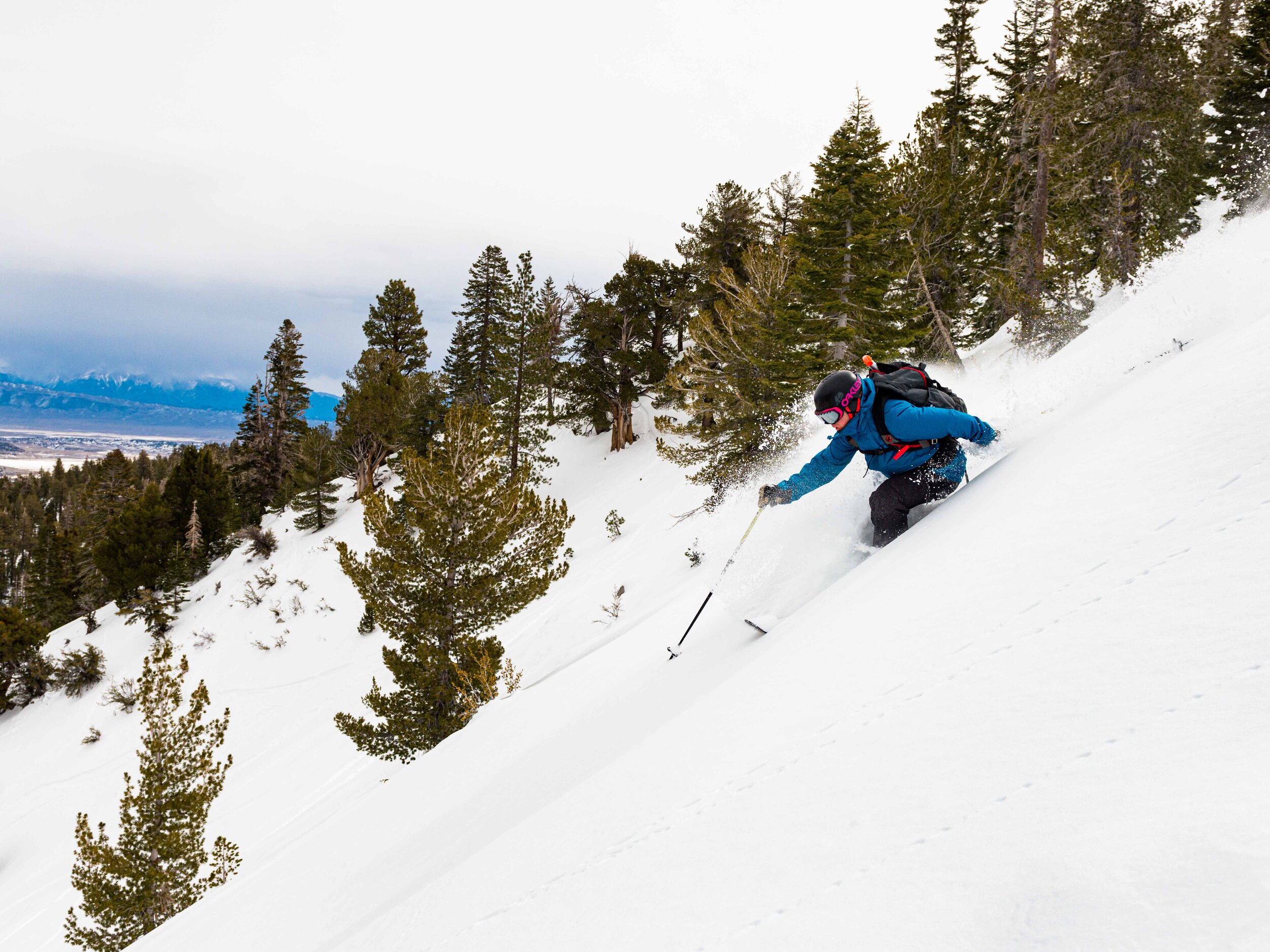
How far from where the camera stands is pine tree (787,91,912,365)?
1662cm

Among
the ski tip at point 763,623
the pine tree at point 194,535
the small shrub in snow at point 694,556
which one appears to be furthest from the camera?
the pine tree at point 194,535

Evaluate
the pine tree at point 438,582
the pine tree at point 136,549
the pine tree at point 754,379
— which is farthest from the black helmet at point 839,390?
the pine tree at point 136,549

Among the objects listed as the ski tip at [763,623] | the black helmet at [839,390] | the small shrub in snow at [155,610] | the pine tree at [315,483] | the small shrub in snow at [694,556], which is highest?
the pine tree at [315,483]

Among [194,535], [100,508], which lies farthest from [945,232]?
[100,508]

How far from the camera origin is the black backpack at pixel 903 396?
4.23m

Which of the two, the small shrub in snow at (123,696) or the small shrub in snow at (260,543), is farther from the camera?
the small shrub in snow at (260,543)

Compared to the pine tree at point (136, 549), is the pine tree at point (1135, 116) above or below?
below

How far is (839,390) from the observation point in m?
4.16

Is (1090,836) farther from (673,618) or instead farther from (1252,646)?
(673,618)

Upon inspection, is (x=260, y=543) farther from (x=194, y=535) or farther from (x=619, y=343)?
(x=619, y=343)

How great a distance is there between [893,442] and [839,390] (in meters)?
0.56

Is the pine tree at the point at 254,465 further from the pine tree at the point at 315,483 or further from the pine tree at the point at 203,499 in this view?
the pine tree at the point at 315,483

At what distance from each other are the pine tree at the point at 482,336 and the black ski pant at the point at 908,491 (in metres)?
27.8

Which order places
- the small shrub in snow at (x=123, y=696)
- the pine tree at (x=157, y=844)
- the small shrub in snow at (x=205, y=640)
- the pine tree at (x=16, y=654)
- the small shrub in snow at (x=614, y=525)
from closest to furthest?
the pine tree at (x=157, y=844) < the small shrub in snow at (x=614, y=525) < the small shrub in snow at (x=123, y=696) < the small shrub in snow at (x=205, y=640) < the pine tree at (x=16, y=654)
